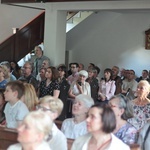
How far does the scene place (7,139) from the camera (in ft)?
14.1

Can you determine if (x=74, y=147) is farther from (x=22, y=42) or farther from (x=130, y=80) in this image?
(x=22, y=42)

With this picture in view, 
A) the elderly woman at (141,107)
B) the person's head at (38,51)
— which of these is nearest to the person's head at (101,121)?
the elderly woman at (141,107)

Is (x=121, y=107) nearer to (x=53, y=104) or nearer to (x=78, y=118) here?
(x=78, y=118)

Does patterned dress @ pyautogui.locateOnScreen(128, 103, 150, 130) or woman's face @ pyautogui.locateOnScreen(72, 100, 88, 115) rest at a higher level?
woman's face @ pyautogui.locateOnScreen(72, 100, 88, 115)

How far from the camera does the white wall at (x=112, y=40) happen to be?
12008 mm

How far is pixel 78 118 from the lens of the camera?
4078mm

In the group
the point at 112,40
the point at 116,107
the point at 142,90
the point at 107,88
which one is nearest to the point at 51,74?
the point at 107,88

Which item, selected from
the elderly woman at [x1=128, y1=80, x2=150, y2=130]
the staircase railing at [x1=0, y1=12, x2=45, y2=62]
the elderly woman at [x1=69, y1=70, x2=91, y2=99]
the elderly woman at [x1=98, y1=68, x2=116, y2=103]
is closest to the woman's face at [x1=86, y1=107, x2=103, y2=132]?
the elderly woman at [x1=128, y1=80, x2=150, y2=130]

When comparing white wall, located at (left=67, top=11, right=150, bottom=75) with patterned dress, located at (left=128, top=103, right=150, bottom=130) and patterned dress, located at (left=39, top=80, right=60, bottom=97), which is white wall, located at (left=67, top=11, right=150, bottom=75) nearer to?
patterned dress, located at (left=39, top=80, right=60, bottom=97)

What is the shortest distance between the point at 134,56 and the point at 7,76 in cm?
557

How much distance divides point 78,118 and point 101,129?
3.92 ft

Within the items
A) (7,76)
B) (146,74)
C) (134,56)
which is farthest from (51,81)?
(134,56)

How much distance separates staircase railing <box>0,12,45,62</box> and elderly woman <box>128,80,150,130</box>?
665 cm

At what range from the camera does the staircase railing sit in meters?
11.4
